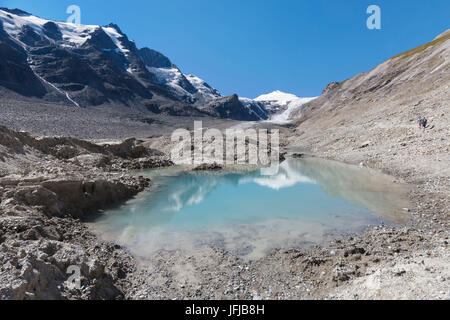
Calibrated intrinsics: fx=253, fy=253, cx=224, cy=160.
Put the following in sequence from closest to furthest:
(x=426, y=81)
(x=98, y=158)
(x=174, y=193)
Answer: (x=174, y=193), (x=98, y=158), (x=426, y=81)

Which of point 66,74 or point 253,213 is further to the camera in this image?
point 66,74

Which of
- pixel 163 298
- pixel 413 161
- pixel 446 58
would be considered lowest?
pixel 163 298

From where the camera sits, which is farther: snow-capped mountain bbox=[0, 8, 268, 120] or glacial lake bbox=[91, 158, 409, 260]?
snow-capped mountain bbox=[0, 8, 268, 120]

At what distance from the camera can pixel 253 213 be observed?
560 inches

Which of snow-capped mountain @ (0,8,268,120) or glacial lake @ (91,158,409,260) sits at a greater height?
snow-capped mountain @ (0,8,268,120)

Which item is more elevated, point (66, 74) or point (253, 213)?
point (66, 74)

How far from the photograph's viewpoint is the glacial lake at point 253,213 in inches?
416

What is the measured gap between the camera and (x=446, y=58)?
159 feet

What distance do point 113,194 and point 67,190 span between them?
282 cm

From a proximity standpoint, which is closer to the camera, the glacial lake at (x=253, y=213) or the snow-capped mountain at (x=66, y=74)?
the glacial lake at (x=253, y=213)

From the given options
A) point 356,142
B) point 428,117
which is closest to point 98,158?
point 356,142

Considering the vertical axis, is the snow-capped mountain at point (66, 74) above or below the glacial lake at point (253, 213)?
above

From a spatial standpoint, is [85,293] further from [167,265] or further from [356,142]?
[356,142]

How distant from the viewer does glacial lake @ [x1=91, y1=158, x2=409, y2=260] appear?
34.6 ft
